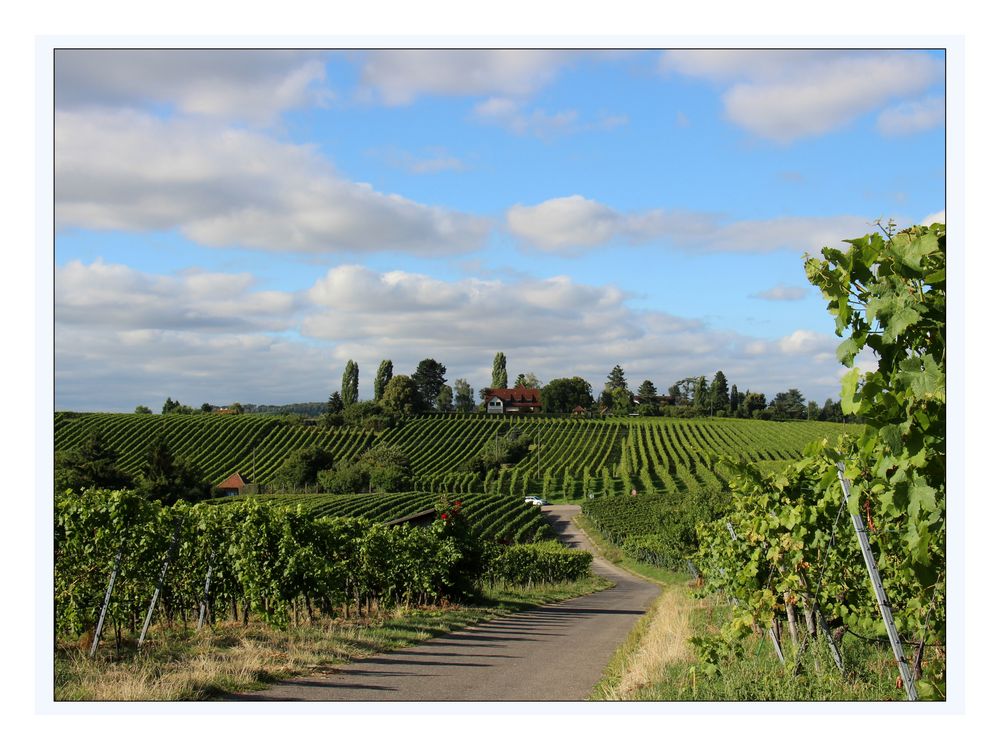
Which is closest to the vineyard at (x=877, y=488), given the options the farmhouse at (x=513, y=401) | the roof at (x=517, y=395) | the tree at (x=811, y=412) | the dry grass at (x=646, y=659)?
the dry grass at (x=646, y=659)

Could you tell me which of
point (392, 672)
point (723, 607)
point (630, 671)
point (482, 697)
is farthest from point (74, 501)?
point (723, 607)

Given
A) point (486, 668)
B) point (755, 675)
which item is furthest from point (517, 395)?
point (755, 675)

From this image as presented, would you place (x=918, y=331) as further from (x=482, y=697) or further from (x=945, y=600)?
(x=482, y=697)

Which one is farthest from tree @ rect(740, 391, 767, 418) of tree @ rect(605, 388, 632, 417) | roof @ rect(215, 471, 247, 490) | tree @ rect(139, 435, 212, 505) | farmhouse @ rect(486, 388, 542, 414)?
tree @ rect(139, 435, 212, 505)

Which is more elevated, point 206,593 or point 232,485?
point 206,593

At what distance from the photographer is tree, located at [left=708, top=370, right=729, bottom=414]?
82.2m

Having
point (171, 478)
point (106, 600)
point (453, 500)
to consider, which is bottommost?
point (453, 500)

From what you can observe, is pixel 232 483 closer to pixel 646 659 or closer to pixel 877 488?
pixel 646 659

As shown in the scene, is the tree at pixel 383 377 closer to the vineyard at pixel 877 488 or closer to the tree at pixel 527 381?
the tree at pixel 527 381

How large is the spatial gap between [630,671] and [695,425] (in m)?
75.2

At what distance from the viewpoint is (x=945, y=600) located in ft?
12.9

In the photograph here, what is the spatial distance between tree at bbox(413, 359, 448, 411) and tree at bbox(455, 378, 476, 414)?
126 inches

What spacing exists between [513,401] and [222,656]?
8627cm

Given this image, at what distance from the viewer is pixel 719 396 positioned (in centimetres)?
8281
